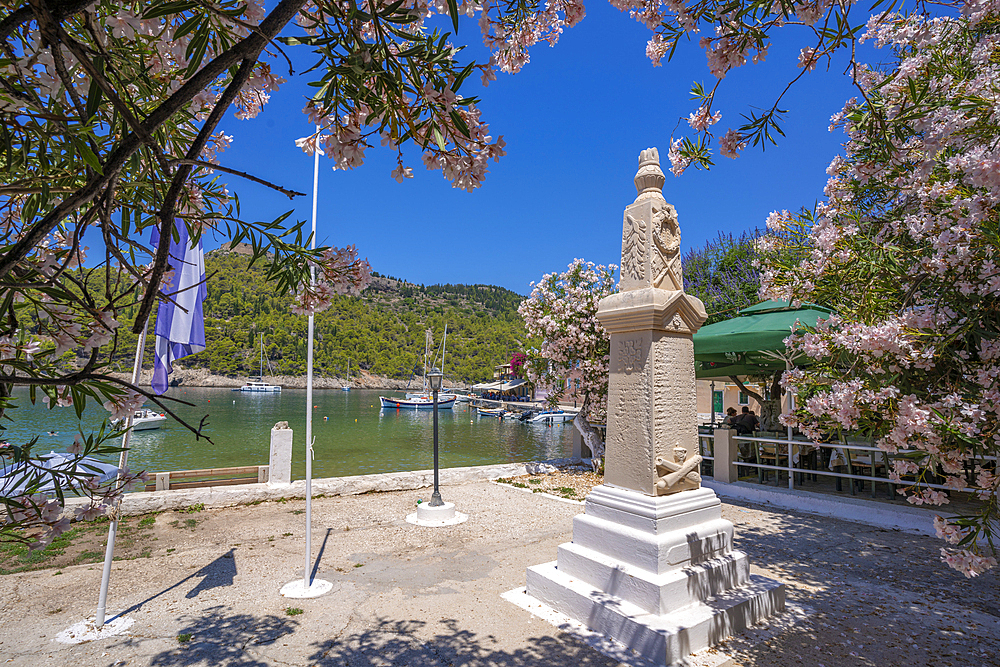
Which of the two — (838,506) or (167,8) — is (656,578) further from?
(838,506)

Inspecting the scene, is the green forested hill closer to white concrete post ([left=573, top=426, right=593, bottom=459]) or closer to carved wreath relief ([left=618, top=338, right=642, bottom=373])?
white concrete post ([left=573, top=426, right=593, bottom=459])

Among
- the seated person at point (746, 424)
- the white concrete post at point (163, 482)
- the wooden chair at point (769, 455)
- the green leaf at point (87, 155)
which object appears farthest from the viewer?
the seated person at point (746, 424)

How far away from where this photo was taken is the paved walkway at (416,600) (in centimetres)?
349

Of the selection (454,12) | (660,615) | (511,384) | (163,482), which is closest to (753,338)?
(660,615)

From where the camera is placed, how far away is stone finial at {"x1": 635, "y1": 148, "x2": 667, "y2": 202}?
4.79m

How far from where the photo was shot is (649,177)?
4801 millimetres

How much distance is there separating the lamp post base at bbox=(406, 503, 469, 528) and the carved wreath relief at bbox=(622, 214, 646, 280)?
424 centimetres

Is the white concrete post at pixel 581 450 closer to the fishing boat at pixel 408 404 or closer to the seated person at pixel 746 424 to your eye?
the seated person at pixel 746 424

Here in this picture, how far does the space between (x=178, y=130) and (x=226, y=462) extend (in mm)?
21835

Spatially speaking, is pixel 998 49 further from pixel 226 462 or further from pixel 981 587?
pixel 226 462

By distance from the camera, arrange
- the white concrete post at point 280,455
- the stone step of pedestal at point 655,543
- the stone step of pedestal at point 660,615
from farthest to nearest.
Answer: the white concrete post at point 280,455 < the stone step of pedestal at point 655,543 < the stone step of pedestal at point 660,615

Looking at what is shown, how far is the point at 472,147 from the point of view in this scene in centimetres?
166

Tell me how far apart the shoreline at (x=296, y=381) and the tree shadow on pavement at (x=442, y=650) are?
2856 inches

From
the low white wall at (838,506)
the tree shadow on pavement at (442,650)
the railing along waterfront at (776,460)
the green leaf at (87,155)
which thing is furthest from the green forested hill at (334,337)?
the green leaf at (87,155)
